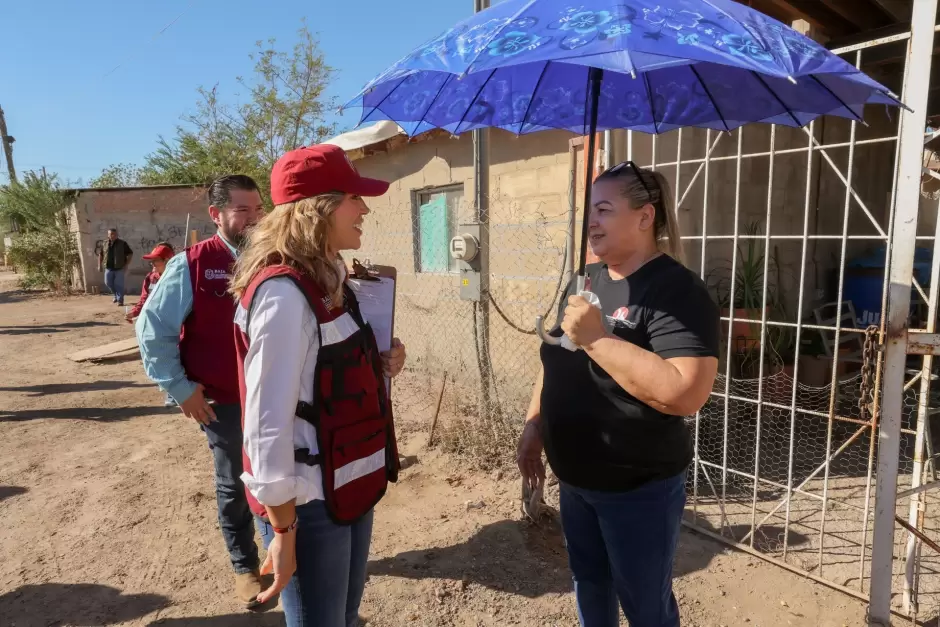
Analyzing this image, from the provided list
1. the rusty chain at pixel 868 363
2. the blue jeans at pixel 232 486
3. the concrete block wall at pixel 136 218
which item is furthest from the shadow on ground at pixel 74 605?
the concrete block wall at pixel 136 218

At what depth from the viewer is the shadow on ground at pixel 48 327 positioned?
10461mm

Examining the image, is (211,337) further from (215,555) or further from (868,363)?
(868,363)

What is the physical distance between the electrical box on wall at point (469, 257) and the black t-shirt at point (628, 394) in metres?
2.55

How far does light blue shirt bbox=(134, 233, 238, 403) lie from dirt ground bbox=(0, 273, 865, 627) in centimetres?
112

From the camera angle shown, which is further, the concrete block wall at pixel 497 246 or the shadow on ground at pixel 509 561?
the concrete block wall at pixel 497 246

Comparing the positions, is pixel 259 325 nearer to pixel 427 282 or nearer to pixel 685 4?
pixel 685 4

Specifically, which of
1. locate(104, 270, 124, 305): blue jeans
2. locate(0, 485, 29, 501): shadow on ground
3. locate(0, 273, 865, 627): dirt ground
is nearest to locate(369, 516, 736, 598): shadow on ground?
locate(0, 273, 865, 627): dirt ground

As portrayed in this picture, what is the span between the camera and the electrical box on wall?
4312mm

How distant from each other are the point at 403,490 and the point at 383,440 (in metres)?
2.36

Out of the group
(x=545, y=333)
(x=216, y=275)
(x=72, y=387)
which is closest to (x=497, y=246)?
(x=216, y=275)

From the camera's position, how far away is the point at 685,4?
4.75 ft

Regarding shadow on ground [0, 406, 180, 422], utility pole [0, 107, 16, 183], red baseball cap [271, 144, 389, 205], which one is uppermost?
utility pole [0, 107, 16, 183]

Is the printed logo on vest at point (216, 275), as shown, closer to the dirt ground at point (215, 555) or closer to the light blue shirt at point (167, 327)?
the light blue shirt at point (167, 327)

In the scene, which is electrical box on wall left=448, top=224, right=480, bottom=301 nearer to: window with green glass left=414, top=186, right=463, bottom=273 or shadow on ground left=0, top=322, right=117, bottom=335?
window with green glass left=414, top=186, right=463, bottom=273
